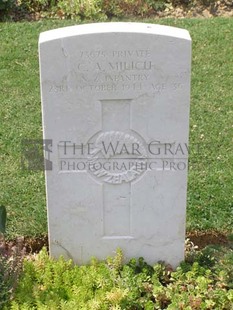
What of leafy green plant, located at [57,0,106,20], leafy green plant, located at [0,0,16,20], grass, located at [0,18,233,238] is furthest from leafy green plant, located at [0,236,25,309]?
leafy green plant, located at [0,0,16,20]

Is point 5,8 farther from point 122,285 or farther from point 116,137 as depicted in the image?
point 122,285

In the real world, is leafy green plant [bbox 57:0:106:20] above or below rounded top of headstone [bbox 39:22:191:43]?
above

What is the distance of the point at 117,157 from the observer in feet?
12.0

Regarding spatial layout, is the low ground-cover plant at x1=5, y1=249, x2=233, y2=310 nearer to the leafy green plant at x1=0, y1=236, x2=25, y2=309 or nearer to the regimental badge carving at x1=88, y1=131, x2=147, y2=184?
the leafy green plant at x1=0, y1=236, x2=25, y2=309

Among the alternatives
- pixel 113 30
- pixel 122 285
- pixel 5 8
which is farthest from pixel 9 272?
pixel 5 8

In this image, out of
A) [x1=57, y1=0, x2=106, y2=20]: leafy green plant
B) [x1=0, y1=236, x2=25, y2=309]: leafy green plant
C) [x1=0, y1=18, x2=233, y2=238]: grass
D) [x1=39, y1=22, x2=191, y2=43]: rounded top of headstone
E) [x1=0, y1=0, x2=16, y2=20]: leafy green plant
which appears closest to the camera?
[x1=39, y1=22, x2=191, y2=43]: rounded top of headstone

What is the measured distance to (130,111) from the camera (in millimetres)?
3484

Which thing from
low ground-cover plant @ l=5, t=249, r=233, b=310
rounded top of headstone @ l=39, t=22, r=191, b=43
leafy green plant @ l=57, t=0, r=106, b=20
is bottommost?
low ground-cover plant @ l=5, t=249, r=233, b=310

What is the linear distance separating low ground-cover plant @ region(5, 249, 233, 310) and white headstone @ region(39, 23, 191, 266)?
0.13 m

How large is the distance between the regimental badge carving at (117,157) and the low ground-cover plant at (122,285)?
52 cm

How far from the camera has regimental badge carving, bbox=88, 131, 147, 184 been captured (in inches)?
140

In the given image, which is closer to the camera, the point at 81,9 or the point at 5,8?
the point at 81,9

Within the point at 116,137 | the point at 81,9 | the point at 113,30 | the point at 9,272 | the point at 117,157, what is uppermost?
the point at 81,9

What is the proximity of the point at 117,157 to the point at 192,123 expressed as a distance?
93.1 inches
